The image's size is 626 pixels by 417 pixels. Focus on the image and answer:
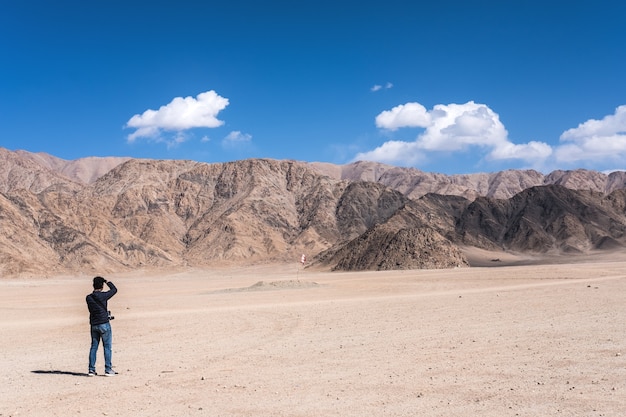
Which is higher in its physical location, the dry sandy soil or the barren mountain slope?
the barren mountain slope

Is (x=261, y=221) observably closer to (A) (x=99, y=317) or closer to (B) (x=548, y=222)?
(B) (x=548, y=222)

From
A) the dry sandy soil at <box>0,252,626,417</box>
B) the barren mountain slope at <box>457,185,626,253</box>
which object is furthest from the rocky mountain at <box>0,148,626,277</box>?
the dry sandy soil at <box>0,252,626,417</box>

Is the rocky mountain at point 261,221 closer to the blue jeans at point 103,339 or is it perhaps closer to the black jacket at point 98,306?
the blue jeans at point 103,339

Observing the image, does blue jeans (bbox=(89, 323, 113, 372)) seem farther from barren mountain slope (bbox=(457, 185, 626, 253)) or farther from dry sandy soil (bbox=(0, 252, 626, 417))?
barren mountain slope (bbox=(457, 185, 626, 253))

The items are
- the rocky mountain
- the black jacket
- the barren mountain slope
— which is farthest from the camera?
the barren mountain slope

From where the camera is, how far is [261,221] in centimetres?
14038

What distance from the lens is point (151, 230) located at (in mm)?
128875

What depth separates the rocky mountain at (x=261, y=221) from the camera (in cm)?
9462

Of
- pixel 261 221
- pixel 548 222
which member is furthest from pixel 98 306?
pixel 548 222

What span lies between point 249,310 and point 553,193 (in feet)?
484

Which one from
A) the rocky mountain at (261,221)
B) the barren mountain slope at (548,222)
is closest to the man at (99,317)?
the rocky mountain at (261,221)

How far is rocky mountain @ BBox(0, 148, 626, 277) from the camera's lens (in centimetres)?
9462

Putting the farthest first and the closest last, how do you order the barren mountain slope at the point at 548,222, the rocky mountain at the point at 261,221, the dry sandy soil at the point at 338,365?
the barren mountain slope at the point at 548,222, the rocky mountain at the point at 261,221, the dry sandy soil at the point at 338,365

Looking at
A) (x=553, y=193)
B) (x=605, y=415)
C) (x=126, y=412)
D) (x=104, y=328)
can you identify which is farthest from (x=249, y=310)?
(x=553, y=193)
